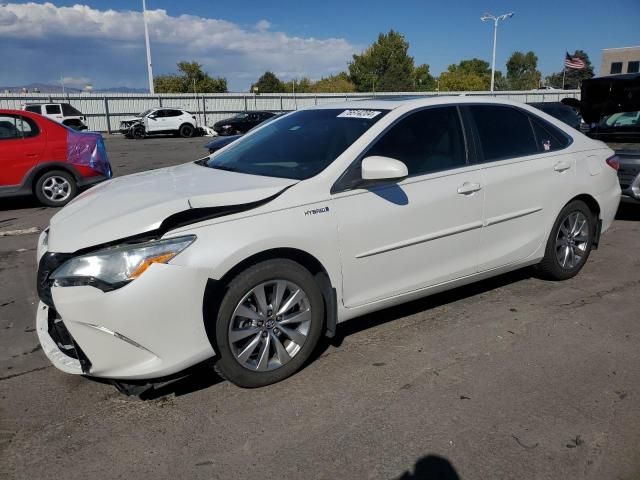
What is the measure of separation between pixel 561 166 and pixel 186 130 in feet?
92.6

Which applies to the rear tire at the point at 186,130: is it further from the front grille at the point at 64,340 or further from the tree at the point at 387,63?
the tree at the point at 387,63

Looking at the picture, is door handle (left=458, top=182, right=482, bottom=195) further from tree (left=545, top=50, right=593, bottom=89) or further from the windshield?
tree (left=545, top=50, right=593, bottom=89)

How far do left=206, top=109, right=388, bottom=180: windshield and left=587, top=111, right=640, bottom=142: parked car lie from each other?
19.7ft

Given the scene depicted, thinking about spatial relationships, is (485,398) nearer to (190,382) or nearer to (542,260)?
(190,382)

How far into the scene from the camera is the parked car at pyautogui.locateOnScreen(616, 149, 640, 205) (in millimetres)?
7293

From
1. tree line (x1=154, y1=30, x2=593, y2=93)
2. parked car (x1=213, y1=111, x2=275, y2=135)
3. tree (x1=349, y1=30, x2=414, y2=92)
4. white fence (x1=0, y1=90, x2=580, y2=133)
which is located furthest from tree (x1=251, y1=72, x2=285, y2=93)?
parked car (x1=213, y1=111, x2=275, y2=135)

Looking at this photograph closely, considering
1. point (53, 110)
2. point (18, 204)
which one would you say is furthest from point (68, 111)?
point (18, 204)

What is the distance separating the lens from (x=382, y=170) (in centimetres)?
333

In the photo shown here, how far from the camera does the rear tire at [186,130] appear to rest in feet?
99.8

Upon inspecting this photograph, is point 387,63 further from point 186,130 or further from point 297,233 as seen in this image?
point 297,233

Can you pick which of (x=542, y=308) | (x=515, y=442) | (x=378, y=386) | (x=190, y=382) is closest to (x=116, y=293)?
(x=190, y=382)

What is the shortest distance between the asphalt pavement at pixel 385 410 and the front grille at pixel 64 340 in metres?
0.33

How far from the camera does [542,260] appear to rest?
478 cm

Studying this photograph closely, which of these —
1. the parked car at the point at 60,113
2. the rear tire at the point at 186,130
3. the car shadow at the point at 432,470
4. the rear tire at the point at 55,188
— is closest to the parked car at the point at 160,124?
the rear tire at the point at 186,130
